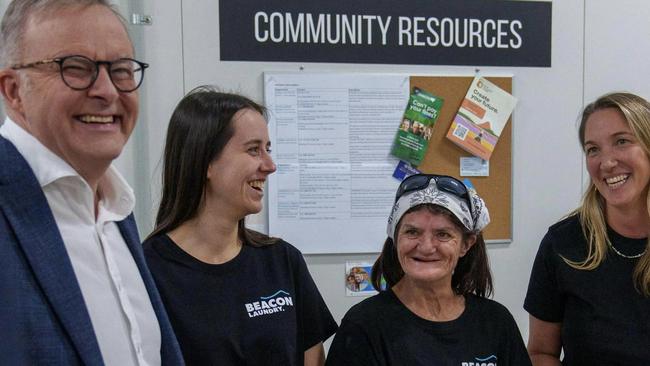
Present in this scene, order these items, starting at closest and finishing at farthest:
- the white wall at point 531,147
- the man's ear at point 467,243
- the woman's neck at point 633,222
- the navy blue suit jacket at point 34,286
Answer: the navy blue suit jacket at point 34,286
the man's ear at point 467,243
the woman's neck at point 633,222
the white wall at point 531,147

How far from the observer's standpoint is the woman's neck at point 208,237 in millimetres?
1406

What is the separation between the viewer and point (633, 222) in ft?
5.50

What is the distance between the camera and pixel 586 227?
171 centimetres

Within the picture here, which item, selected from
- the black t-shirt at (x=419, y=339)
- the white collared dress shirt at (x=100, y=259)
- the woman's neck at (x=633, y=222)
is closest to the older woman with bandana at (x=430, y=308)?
the black t-shirt at (x=419, y=339)

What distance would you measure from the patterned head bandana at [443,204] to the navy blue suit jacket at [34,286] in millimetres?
846

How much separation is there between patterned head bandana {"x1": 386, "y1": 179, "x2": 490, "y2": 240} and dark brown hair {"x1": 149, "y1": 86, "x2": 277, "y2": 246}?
Answer: 13.7 inches

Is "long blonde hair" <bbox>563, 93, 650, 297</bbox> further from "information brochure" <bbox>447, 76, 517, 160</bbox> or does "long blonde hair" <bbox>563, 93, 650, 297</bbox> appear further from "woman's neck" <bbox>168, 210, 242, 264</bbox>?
"woman's neck" <bbox>168, 210, 242, 264</bbox>

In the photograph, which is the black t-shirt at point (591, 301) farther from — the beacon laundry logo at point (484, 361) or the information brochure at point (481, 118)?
the information brochure at point (481, 118)

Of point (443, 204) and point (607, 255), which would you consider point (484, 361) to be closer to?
point (443, 204)

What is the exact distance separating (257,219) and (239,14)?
0.75 m

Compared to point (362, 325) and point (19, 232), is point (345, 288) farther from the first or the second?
point (19, 232)

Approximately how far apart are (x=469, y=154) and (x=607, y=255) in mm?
818

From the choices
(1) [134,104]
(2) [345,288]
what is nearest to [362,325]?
(1) [134,104]

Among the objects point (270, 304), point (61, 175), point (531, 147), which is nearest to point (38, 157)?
point (61, 175)
